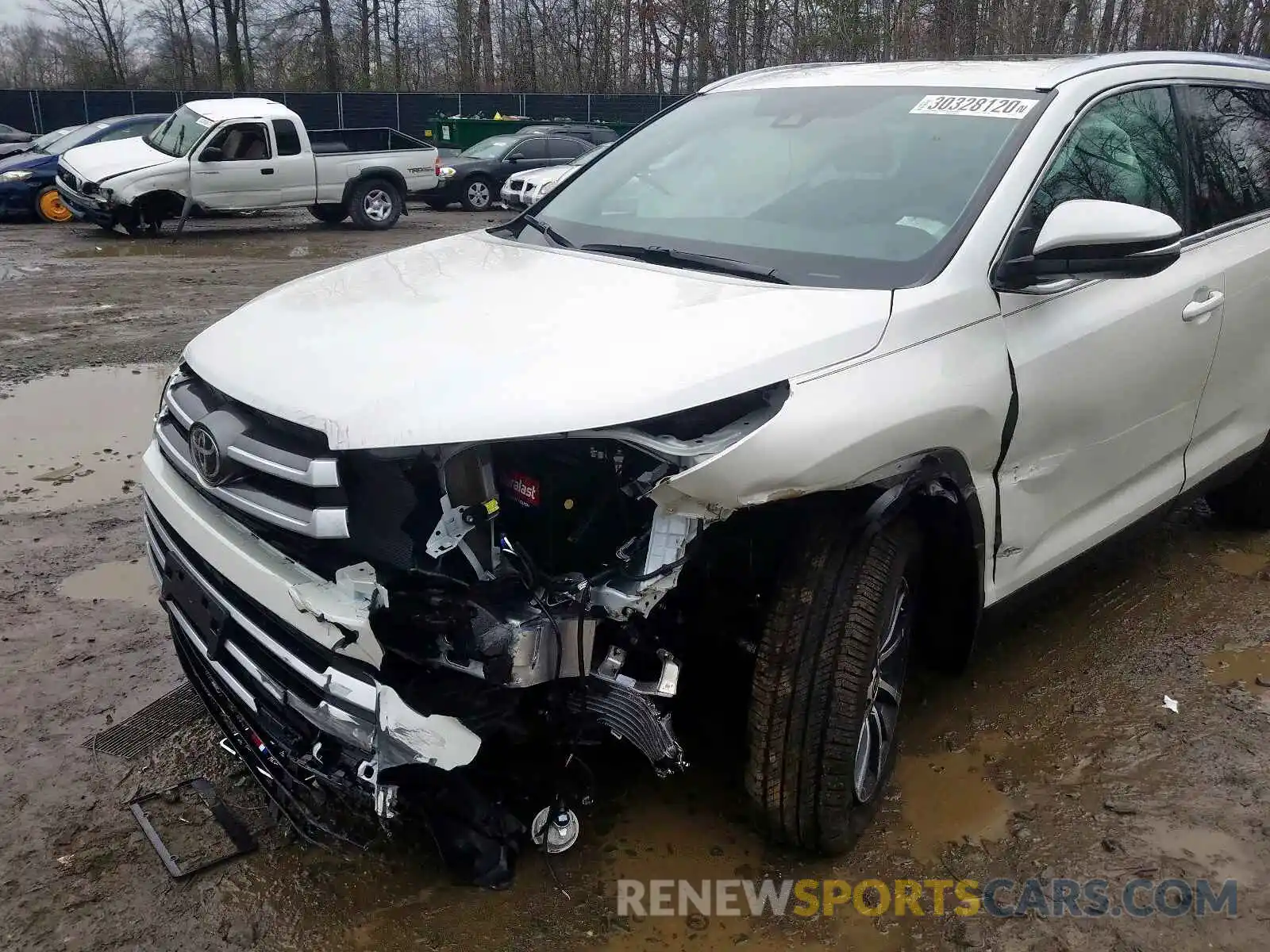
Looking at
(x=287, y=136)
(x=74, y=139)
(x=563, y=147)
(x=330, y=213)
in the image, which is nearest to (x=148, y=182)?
(x=287, y=136)

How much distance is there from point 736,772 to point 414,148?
15923 millimetres

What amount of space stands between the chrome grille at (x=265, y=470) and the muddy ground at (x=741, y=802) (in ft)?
3.12

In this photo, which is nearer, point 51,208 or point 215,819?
point 215,819

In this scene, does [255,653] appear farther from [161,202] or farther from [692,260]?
[161,202]

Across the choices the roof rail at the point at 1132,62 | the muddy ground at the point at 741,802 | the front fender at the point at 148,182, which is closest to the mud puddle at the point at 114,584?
the muddy ground at the point at 741,802

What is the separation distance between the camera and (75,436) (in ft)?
19.0

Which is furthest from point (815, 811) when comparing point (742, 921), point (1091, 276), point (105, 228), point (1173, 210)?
point (105, 228)

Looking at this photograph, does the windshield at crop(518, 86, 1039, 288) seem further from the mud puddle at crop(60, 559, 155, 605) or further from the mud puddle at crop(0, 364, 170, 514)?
the mud puddle at crop(0, 364, 170, 514)

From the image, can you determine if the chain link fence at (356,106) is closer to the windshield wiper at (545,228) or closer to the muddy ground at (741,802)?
the windshield wiper at (545,228)

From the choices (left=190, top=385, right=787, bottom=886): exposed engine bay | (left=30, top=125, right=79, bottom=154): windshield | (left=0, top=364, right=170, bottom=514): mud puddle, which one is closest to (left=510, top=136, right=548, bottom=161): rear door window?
(left=30, top=125, right=79, bottom=154): windshield

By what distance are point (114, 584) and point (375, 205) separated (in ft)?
43.6

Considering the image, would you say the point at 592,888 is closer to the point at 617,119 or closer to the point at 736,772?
the point at 736,772

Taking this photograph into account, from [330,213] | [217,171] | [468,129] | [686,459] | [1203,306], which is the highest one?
[468,129]

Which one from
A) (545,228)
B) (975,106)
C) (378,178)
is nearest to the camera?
(975,106)
